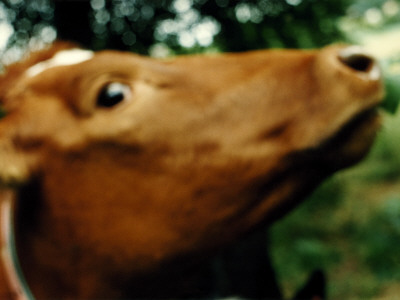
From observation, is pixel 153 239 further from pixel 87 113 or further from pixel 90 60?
pixel 90 60

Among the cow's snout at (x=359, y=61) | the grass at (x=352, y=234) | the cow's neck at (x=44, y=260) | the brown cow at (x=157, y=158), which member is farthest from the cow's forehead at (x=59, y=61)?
the grass at (x=352, y=234)

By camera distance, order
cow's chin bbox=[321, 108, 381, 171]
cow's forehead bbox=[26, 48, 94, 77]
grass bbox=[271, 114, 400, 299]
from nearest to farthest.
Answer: cow's chin bbox=[321, 108, 381, 171] → cow's forehead bbox=[26, 48, 94, 77] → grass bbox=[271, 114, 400, 299]

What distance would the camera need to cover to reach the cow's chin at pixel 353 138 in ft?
3.64

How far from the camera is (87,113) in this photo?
123cm

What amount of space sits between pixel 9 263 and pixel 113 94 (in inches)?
19.5

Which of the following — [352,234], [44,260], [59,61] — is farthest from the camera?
[352,234]

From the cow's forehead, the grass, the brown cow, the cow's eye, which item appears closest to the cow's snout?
the brown cow

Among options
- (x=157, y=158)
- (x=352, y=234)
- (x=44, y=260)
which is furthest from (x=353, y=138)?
(x=352, y=234)

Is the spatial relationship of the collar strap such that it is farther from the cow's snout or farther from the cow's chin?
the cow's snout

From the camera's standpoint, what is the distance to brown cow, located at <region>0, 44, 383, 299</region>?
1.16 meters

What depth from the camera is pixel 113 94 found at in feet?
4.00

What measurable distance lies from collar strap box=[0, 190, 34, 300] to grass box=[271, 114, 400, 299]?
81.7 inches

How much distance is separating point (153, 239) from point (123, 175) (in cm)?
18

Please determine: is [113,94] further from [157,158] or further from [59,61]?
[59,61]
